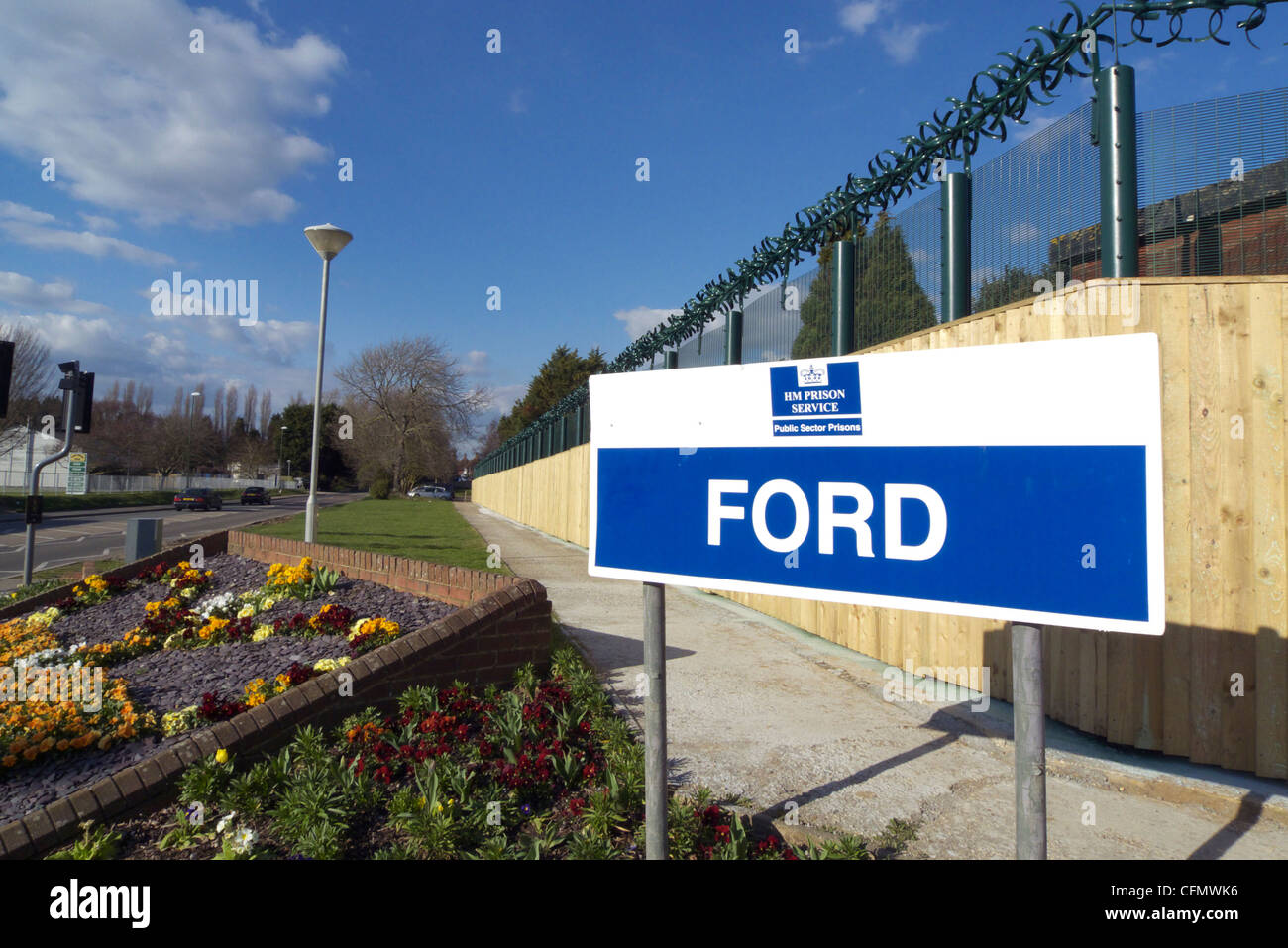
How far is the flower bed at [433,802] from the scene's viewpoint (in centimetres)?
308

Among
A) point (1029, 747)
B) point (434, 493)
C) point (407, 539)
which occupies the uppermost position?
point (434, 493)

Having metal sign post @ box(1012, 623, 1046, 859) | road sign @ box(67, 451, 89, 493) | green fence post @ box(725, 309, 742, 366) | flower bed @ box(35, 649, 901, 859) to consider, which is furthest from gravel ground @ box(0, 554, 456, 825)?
road sign @ box(67, 451, 89, 493)

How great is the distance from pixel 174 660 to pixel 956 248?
6829 mm

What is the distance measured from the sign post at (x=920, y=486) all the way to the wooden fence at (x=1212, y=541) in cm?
309

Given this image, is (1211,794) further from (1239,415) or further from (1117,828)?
(1239,415)

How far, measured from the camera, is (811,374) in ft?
7.83

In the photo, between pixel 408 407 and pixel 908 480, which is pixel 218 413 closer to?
pixel 408 407

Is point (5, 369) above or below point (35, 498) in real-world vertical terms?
above

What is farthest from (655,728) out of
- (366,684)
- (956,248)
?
(956,248)

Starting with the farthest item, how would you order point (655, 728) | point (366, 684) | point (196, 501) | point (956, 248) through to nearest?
1. point (196, 501)
2. point (956, 248)
3. point (366, 684)
4. point (655, 728)

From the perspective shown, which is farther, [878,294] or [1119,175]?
[878,294]

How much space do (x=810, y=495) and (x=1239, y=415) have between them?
344 centimetres

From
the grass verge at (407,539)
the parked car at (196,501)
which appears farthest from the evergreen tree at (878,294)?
the parked car at (196,501)

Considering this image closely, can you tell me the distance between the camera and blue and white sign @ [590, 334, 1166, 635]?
1864mm
